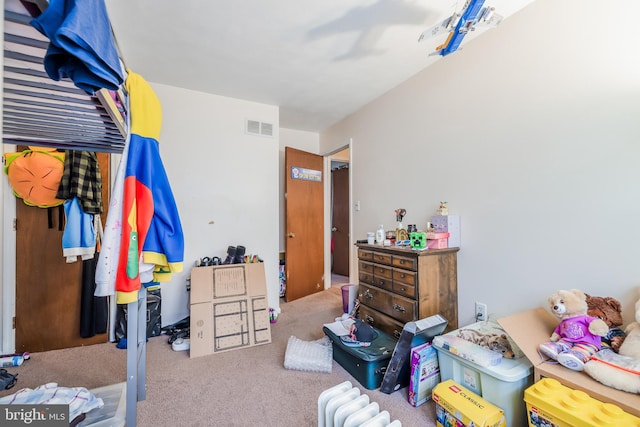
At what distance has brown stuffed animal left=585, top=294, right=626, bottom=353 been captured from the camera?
5.17 ft

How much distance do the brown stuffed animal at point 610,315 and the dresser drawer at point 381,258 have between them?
1252 mm

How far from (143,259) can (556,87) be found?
2.65 m

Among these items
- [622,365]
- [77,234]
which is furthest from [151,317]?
[622,365]

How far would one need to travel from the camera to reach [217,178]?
3.33 m

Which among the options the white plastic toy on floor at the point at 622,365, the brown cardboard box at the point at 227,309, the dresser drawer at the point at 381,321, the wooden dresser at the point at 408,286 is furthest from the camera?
the brown cardboard box at the point at 227,309

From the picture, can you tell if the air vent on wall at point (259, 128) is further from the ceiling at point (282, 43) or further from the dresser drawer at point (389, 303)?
the dresser drawer at point (389, 303)

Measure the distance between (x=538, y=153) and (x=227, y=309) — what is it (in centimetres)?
272

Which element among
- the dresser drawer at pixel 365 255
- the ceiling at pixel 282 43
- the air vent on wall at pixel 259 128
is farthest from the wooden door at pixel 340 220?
the dresser drawer at pixel 365 255

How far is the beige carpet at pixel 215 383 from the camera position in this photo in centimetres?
179

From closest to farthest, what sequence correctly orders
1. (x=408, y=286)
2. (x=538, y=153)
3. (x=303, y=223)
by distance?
(x=538, y=153) < (x=408, y=286) < (x=303, y=223)

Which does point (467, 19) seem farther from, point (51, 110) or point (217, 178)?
point (217, 178)

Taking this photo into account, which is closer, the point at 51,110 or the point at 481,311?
the point at 51,110

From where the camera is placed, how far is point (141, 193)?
1.55 m

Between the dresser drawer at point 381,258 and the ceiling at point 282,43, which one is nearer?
the ceiling at point 282,43
